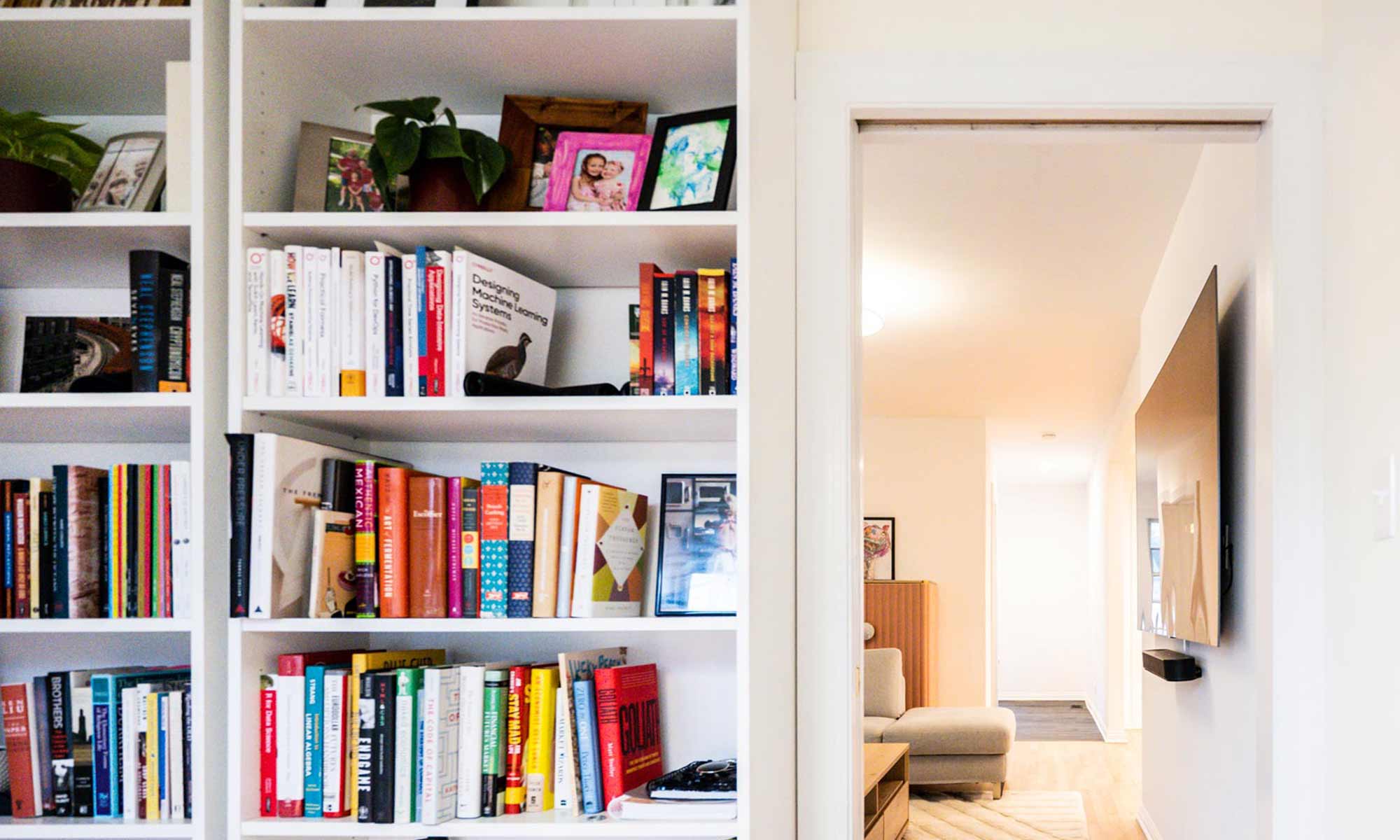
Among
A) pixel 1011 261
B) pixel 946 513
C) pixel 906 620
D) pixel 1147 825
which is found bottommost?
pixel 1147 825

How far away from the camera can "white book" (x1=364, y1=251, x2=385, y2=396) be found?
1.92 meters

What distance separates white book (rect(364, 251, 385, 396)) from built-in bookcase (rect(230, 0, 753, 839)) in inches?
1.8

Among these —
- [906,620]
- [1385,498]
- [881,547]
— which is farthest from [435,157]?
[881,547]

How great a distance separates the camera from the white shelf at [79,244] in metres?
1.89

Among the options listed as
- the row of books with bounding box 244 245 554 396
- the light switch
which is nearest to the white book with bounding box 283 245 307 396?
the row of books with bounding box 244 245 554 396

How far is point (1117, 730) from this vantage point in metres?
10.3

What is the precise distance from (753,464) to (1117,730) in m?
9.45

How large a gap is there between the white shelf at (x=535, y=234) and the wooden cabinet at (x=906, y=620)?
705cm

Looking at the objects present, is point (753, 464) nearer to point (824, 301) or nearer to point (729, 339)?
point (729, 339)

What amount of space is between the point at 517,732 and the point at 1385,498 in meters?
1.33

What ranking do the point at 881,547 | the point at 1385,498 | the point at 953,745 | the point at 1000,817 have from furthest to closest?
the point at 881,547, the point at 953,745, the point at 1000,817, the point at 1385,498

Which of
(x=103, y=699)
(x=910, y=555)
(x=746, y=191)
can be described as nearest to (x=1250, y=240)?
(x=746, y=191)

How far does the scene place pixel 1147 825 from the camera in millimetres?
5898

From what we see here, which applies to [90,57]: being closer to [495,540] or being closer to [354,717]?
[495,540]
